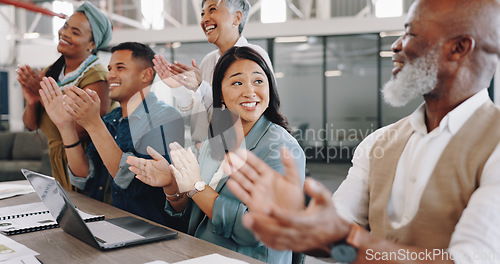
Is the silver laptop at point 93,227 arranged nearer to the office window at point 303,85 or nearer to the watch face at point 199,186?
the watch face at point 199,186

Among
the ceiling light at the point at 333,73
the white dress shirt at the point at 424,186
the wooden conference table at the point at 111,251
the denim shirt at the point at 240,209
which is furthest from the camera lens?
the ceiling light at the point at 333,73

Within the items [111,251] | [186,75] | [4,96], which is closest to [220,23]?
[186,75]

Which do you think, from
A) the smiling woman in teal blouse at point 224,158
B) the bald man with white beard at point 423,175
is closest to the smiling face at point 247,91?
the smiling woman in teal blouse at point 224,158

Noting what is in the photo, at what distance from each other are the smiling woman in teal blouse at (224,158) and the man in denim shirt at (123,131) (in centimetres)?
30

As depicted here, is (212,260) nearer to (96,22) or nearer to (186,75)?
(186,75)

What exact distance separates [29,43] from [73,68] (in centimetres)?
828

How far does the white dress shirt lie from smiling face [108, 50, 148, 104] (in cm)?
135

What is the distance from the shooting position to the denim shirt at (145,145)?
2.15 metres

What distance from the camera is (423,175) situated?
45.6 inches

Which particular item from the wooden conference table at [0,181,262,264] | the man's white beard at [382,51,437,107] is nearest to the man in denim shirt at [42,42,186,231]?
the wooden conference table at [0,181,262,264]

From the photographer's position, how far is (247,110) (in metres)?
1.82

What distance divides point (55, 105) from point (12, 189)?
1.75 ft

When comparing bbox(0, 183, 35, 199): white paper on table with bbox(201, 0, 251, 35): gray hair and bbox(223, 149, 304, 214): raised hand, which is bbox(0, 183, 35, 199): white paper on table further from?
bbox(223, 149, 304, 214): raised hand

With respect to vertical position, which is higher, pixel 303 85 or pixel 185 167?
pixel 185 167
